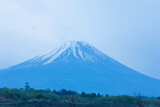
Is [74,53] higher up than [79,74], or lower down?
higher up

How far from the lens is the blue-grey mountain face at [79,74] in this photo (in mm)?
81875

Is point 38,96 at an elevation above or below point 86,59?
below

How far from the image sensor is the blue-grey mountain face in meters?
81.9

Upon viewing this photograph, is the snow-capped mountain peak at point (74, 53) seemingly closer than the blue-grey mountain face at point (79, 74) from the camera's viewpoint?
No

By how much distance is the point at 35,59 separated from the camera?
318 ft

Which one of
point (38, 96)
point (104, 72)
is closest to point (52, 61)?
point (104, 72)

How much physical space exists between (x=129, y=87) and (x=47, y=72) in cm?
2207

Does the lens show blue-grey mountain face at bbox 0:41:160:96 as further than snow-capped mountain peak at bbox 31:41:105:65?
No

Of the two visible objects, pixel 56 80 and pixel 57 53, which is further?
pixel 57 53

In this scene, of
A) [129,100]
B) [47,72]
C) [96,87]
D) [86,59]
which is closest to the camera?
[129,100]

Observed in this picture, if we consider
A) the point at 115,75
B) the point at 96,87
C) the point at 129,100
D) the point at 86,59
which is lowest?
the point at 129,100

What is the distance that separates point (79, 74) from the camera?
8706 centimetres

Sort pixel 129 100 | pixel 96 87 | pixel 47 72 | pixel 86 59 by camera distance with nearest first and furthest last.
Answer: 1. pixel 129 100
2. pixel 96 87
3. pixel 47 72
4. pixel 86 59

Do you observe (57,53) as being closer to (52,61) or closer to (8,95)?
(52,61)
